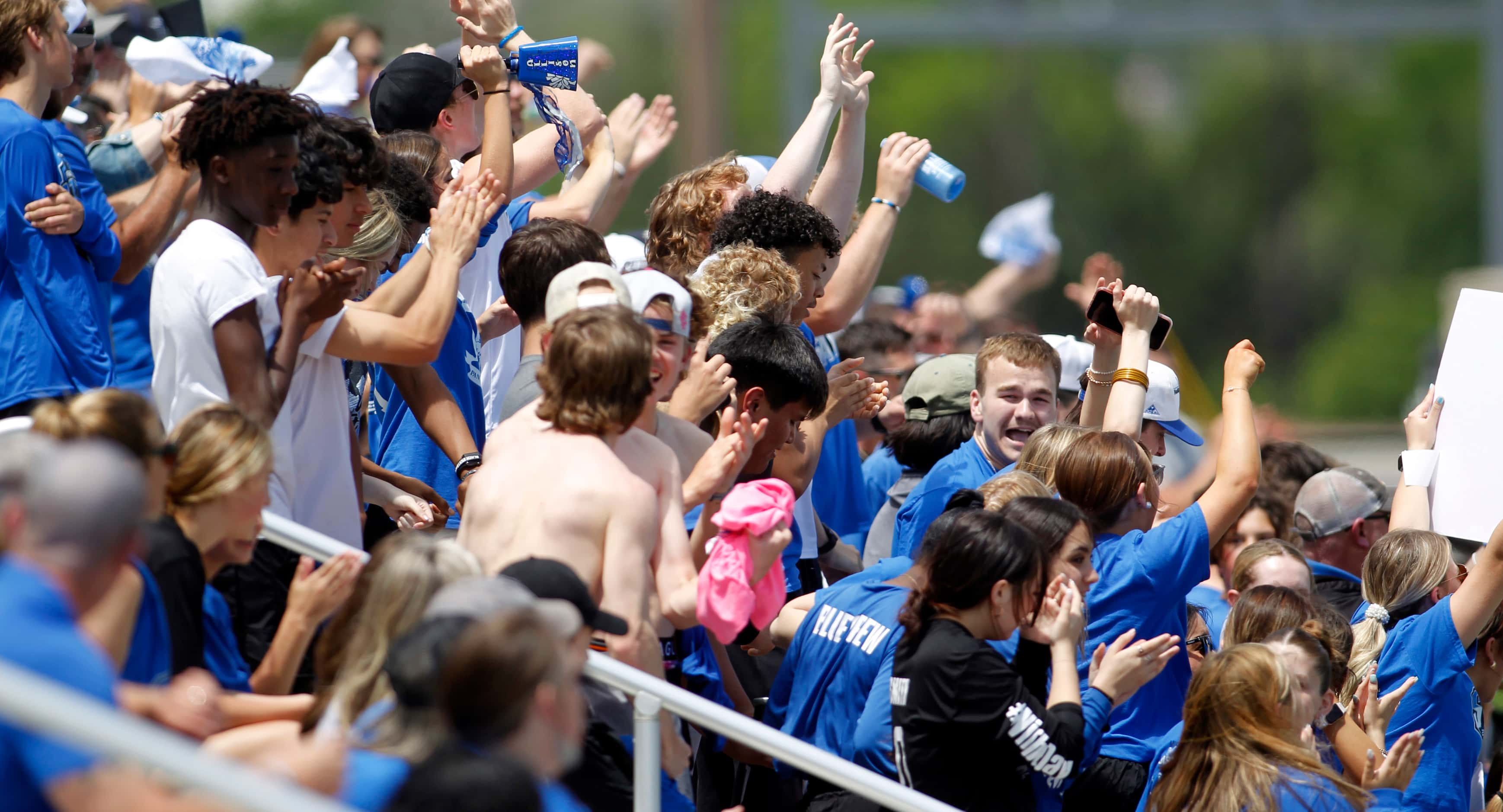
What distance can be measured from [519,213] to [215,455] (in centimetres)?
241

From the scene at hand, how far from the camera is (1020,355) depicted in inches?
202

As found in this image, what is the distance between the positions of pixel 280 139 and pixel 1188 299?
19.9 m

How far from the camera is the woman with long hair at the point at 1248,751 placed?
3.59 metres

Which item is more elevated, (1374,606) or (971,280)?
(971,280)

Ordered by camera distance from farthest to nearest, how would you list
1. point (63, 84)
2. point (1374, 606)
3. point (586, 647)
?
point (1374, 606) → point (63, 84) → point (586, 647)

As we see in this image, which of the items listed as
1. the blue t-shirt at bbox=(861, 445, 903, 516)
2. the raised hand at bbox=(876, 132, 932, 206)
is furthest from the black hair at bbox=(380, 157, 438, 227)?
the blue t-shirt at bbox=(861, 445, 903, 516)

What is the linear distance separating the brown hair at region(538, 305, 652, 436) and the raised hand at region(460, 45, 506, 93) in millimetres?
1701

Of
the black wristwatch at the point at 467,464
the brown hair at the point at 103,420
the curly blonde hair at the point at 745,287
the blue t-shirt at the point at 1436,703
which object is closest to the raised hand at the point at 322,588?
the brown hair at the point at 103,420

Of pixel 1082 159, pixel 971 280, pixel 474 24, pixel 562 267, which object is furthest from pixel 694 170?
pixel 1082 159

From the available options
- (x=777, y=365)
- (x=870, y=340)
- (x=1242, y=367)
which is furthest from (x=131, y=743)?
(x=870, y=340)

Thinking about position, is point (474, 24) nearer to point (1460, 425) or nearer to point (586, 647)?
point (586, 647)

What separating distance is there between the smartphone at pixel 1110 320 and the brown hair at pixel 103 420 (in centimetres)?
294

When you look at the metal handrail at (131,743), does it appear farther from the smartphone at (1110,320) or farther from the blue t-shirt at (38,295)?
the smartphone at (1110,320)

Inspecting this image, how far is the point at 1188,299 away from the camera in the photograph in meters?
22.3
